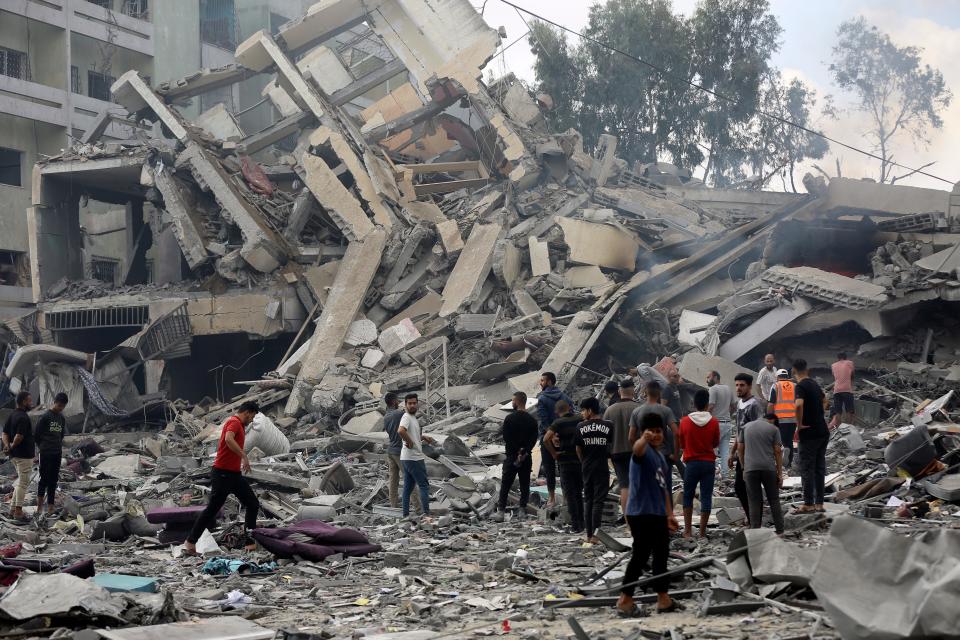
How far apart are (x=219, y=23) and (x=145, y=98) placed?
519 inches

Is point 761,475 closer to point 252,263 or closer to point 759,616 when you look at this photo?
point 759,616

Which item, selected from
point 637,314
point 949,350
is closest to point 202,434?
point 637,314

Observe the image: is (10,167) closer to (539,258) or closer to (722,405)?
(539,258)

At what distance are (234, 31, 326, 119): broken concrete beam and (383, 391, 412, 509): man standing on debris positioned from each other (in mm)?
13686

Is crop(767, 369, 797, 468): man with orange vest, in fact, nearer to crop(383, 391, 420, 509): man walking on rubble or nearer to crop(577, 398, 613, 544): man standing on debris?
crop(577, 398, 613, 544): man standing on debris

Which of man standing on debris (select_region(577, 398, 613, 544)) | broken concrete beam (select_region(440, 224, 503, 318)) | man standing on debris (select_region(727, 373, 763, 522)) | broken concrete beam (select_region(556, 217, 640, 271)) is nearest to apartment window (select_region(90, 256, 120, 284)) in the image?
broken concrete beam (select_region(440, 224, 503, 318))

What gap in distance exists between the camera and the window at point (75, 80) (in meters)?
31.7

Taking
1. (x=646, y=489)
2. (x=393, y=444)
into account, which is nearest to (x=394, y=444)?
(x=393, y=444)

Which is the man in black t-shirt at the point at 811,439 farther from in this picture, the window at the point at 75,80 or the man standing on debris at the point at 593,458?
the window at the point at 75,80

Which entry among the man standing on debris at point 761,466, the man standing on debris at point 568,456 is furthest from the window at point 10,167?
the man standing on debris at point 761,466

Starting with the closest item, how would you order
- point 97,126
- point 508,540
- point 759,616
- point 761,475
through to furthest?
1. point 759,616
2. point 761,475
3. point 508,540
4. point 97,126

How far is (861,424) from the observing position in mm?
14594

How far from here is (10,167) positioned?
30.9 meters

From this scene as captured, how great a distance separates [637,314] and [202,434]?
7920 mm
